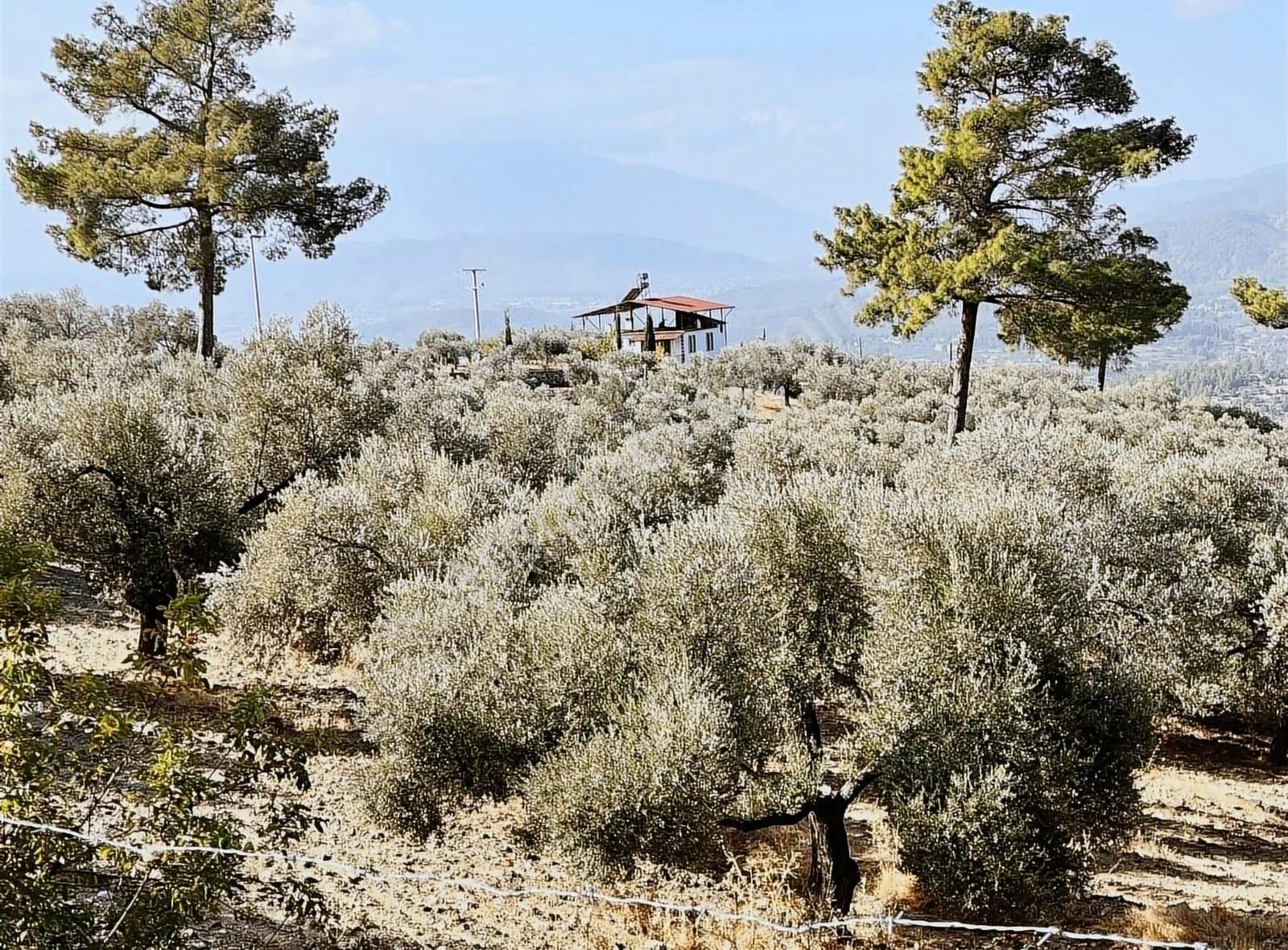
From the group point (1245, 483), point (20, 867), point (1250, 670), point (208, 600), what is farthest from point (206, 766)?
point (1245, 483)

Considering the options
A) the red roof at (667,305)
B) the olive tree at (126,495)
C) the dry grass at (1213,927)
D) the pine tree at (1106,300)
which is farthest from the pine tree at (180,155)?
the red roof at (667,305)

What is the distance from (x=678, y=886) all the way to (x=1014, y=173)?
76.2 ft

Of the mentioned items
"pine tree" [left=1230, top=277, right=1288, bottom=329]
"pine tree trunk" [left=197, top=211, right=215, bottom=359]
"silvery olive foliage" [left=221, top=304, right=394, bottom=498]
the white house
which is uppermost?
the white house

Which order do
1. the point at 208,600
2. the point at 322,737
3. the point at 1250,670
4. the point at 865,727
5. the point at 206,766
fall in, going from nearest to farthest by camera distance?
the point at 322,737 → the point at 865,727 → the point at 206,766 → the point at 208,600 → the point at 1250,670

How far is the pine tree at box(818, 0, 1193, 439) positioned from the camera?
86.8ft

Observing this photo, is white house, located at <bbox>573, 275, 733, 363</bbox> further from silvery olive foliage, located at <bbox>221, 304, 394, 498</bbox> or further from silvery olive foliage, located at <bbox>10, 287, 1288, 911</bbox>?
silvery olive foliage, located at <bbox>221, 304, 394, 498</bbox>

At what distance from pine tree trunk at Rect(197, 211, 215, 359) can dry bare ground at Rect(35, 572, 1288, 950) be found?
22126 millimetres

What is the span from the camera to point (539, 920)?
1148 centimetres

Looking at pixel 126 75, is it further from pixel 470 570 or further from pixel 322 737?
pixel 322 737

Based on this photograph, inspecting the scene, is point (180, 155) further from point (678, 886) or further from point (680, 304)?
point (680, 304)

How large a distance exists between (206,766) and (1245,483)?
20049mm

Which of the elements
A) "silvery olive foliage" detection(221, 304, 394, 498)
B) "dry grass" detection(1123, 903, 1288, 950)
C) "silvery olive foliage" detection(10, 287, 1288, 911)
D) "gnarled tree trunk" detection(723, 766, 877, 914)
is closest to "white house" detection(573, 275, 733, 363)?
"silvery olive foliage" detection(10, 287, 1288, 911)

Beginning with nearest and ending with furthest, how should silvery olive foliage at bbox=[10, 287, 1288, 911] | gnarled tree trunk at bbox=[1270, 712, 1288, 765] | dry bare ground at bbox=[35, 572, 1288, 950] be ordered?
silvery olive foliage at bbox=[10, 287, 1288, 911], dry bare ground at bbox=[35, 572, 1288, 950], gnarled tree trunk at bbox=[1270, 712, 1288, 765]

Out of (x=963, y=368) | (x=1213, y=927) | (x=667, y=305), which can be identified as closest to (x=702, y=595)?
(x=1213, y=927)
